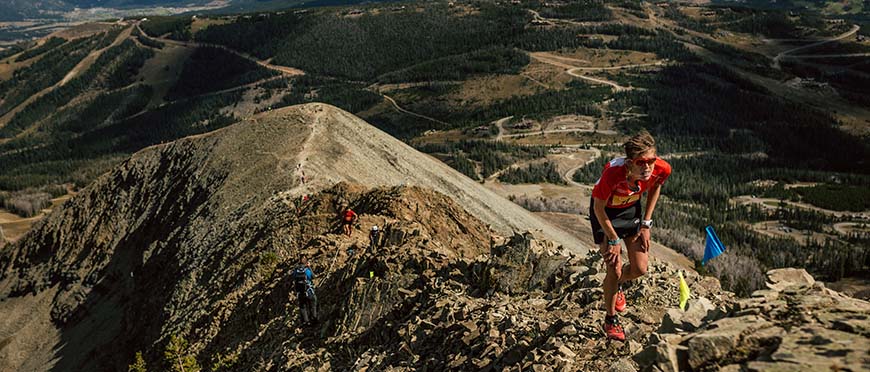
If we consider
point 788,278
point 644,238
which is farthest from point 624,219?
point 788,278

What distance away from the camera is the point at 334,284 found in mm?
17750

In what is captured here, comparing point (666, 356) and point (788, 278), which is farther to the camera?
point (788, 278)

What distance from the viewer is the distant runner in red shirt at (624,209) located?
9.07m

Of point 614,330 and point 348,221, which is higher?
point 614,330

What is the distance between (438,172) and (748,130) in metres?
129

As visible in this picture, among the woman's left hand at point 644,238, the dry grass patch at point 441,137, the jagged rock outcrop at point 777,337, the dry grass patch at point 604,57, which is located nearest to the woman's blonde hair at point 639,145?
the woman's left hand at point 644,238

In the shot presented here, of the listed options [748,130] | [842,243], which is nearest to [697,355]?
[842,243]

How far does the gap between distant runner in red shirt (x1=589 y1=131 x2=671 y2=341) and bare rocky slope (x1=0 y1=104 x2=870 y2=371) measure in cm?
109

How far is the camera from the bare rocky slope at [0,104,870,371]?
8.20m

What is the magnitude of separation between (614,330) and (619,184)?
8.39ft

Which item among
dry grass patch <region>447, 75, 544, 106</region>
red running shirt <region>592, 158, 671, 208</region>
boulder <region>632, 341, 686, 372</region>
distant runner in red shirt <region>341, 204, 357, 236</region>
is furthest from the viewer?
dry grass patch <region>447, 75, 544, 106</region>

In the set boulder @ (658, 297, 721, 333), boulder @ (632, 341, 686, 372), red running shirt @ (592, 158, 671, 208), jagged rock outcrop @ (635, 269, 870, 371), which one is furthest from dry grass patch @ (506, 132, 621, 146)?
boulder @ (632, 341, 686, 372)

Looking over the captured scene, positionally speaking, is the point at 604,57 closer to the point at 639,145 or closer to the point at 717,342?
the point at 639,145

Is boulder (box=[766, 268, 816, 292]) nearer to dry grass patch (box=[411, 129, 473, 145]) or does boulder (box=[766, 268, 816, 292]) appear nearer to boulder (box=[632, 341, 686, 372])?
boulder (box=[632, 341, 686, 372])
